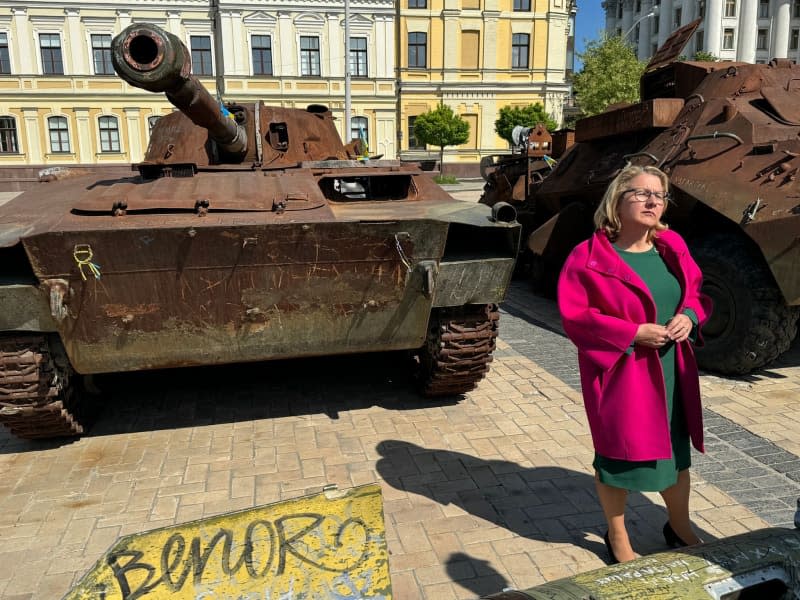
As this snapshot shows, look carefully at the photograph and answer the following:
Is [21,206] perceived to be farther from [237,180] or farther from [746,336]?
[746,336]

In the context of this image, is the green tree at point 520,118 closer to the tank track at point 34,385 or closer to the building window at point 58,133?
the building window at point 58,133

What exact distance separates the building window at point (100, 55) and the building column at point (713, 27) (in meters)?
43.7

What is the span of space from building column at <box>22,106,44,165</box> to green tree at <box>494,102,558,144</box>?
21547mm

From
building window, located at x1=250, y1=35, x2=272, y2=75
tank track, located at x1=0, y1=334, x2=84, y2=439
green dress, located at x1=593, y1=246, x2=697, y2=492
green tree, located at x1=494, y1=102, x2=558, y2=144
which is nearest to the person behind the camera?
green dress, located at x1=593, y1=246, x2=697, y2=492

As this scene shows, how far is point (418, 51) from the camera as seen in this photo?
3638cm

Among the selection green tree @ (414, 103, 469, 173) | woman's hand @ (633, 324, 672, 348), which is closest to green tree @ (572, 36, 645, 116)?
green tree @ (414, 103, 469, 173)

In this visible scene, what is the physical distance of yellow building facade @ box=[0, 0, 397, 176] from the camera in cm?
3138

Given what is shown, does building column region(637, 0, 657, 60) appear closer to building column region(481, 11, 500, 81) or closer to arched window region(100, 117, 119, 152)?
building column region(481, 11, 500, 81)

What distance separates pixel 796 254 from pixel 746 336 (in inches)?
30.3

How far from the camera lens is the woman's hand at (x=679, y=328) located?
2.70 metres

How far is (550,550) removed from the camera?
132 inches

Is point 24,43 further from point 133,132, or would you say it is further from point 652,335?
point 652,335

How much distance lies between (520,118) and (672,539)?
33360 mm

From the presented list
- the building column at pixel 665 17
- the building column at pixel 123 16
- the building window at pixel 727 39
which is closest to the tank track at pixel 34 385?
the building column at pixel 123 16
